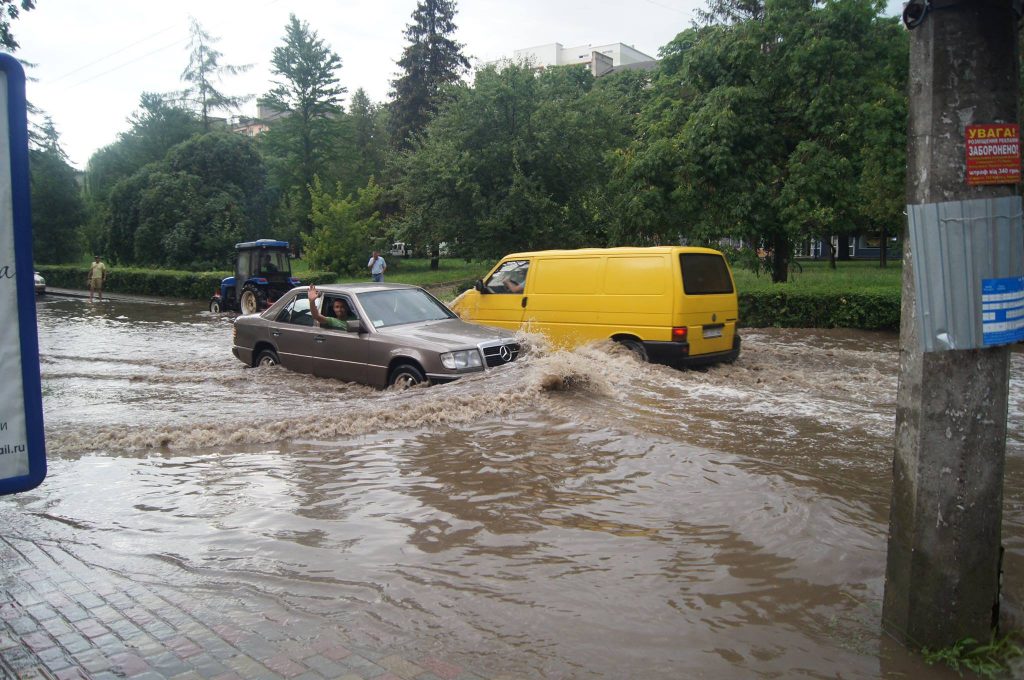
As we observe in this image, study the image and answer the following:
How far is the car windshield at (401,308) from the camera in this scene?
35.2 ft

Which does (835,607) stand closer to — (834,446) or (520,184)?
(834,446)

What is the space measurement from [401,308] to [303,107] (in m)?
46.2

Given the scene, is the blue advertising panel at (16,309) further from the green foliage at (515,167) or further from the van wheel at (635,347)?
the green foliage at (515,167)

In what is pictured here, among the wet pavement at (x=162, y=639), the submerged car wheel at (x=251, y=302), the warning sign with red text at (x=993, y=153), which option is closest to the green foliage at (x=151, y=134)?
the submerged car wheel at (x=251, y=302)

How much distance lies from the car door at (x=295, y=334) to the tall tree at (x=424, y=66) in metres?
39.6

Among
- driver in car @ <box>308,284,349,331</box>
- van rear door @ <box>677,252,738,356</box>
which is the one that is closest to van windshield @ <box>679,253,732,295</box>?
van rear door @ <box>677,252,738,356</box>

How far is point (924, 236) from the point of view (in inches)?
131

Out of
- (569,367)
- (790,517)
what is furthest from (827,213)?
(790,517)

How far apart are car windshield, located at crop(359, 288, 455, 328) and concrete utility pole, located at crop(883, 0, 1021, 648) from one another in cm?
807

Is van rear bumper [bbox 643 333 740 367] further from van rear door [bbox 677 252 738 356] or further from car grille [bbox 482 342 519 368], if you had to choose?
car grille [bbox 482 342 519 368]

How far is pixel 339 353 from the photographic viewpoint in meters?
10.8

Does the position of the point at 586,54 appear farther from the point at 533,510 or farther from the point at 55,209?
the point at 533,510

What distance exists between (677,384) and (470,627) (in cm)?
670

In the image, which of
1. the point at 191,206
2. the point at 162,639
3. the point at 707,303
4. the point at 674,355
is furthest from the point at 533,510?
the point at 191,206
